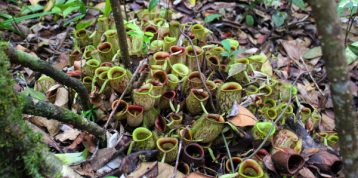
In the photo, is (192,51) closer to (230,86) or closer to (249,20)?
(230,86)

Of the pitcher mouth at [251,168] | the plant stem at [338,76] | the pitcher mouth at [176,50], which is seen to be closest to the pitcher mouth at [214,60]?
the pitcher mouth at [176,50]

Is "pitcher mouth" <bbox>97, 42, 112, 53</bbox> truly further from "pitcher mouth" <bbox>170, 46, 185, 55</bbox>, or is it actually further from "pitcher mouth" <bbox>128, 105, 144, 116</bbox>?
"pitcher mouth" <bbox>128, 105, 144, 116</bbox>

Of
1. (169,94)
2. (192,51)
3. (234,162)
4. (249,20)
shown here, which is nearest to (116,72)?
(169,94)

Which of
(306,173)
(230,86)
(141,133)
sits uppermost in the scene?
(230,86)

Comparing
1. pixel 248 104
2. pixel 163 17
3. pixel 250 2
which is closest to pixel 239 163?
pixel 248 104

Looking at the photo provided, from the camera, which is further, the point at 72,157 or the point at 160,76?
the point at 160,76

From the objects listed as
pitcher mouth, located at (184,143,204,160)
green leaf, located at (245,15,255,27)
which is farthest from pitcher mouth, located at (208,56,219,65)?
green leaf, located at (245,15,255,27)

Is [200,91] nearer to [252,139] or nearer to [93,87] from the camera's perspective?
[252,139]
